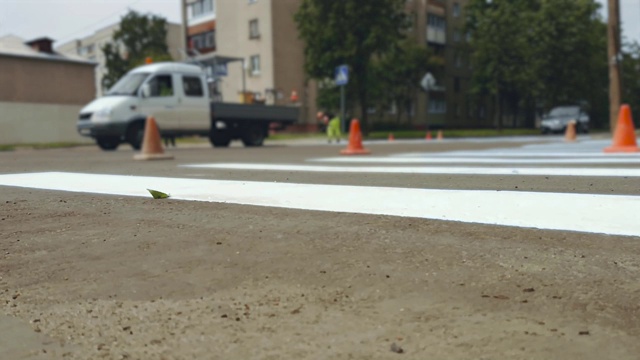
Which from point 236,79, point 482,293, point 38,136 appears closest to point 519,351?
point 482,293

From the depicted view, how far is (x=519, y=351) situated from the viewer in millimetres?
1862

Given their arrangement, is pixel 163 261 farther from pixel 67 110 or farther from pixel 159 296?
pixel 67 110

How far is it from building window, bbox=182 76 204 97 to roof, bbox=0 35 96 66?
17.2m

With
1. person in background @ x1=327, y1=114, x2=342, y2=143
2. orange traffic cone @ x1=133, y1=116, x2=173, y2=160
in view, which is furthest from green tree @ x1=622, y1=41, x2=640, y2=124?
orange traffic cone @ x1=133, y1=116, x2=173, y2=160

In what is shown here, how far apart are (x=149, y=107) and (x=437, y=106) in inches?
1465

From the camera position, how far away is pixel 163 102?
1731 cm

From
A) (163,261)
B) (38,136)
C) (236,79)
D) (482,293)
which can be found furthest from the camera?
(236,79)

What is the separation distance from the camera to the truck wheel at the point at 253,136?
1932cm

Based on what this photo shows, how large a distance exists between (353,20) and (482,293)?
95.6ft

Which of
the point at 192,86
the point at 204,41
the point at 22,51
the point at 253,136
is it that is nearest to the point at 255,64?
the point at 204,41

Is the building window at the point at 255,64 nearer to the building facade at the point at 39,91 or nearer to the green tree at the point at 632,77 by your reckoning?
the building facade at the point at 39,91

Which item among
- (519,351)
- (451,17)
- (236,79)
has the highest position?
(451,17)

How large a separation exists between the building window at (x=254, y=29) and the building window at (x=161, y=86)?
21.1m

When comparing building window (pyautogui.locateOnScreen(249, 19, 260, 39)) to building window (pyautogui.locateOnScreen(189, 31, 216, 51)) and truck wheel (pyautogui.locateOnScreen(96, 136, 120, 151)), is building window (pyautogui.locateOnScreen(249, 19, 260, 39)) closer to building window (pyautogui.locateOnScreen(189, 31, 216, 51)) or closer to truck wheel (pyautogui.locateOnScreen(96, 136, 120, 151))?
building window (pyautogui.locateOnScreen(189, 31, 216, 51))
